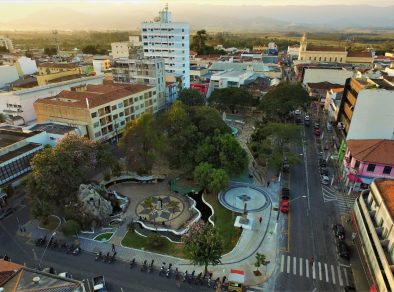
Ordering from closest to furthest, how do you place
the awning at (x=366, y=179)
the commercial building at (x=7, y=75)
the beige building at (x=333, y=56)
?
the awning at (x=366, y=179), the commercial building at (x=7, y=75), the beige building at (x=333, y=56)

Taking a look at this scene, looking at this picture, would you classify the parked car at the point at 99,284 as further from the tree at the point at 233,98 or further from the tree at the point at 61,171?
the tree at the point at 233,98

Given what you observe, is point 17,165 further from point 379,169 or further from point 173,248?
point 379,169

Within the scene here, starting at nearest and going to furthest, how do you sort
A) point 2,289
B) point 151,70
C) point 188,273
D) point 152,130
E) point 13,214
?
point 2,289, point 188,273, point 13,214, point 152,130, point 151,70

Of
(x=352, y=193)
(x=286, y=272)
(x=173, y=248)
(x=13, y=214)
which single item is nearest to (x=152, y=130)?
(x=173, y=248)

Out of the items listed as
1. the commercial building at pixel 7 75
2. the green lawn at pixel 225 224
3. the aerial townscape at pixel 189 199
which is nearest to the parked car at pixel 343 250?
the aerial townscape at pixel 189 199

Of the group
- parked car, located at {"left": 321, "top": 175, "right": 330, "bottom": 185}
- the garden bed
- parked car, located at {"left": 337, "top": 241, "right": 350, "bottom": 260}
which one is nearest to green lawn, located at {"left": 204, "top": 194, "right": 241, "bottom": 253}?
parked car, located at {"left": 337, "top": 241, "right": 350, "bottom": 260}

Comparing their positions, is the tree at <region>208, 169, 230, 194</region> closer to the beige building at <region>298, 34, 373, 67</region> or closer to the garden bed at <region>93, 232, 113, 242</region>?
the garden bed at <region>93, 232, 113, 242</region>
